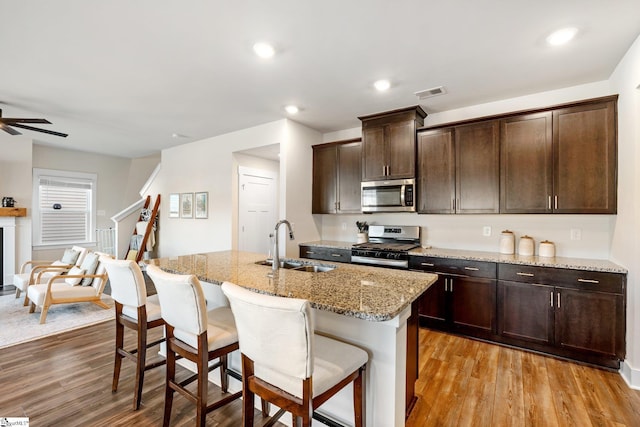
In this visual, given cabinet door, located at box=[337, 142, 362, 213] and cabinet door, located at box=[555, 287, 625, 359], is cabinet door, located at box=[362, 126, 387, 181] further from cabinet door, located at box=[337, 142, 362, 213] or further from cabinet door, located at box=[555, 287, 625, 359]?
cabinet door, located at box=[555, 287, 625, 359]

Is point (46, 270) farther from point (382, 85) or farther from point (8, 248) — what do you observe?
point (382, 85)

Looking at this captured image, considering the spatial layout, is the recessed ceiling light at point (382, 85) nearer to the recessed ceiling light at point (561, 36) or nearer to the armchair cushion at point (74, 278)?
the recessed ceiling light at point (561, 36)

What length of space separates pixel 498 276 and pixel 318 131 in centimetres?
326

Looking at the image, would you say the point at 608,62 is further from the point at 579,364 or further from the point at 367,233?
the point at 367,233

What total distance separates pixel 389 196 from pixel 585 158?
Answer: 1.97m

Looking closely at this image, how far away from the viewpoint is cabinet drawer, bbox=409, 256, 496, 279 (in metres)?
3.13

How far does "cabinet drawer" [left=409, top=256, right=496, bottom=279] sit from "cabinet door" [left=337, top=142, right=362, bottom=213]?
117 centimetres

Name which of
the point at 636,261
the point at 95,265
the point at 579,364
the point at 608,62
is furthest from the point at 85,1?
the point at 579,364

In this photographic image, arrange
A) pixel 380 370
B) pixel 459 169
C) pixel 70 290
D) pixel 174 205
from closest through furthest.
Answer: pixel 380 370 < pixel 459 169 < pixel 70 290 < pixel 174 205

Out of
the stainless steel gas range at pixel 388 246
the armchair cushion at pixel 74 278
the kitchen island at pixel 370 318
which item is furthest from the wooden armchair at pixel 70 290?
the stainless steel gas range at pixel 388 246

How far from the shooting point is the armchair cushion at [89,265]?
405cm

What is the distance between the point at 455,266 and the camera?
130 inches

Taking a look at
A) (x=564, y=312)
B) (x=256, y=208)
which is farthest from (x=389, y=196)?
(x=256, y=208)

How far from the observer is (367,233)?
4.48m
